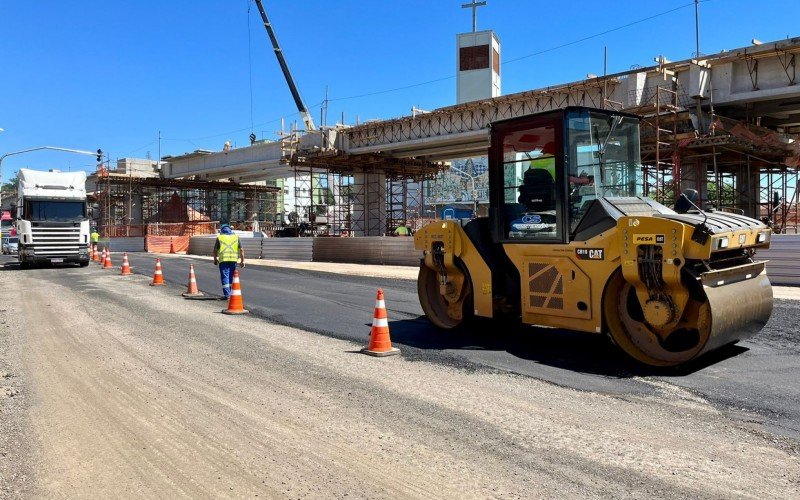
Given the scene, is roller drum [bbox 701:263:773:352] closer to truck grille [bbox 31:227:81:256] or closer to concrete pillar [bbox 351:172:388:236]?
truck grille [bbox 31:227:81:256]

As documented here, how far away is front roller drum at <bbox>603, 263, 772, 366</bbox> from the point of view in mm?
6164

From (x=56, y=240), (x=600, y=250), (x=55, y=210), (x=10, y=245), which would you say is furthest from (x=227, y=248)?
(x=10, y=245)

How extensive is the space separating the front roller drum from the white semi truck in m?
22.7

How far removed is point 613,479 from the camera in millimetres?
3928

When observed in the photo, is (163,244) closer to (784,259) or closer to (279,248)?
(279,248)

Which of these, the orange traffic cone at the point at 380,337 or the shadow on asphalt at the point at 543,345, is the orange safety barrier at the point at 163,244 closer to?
the shadow on asphalt at the point at 543,345

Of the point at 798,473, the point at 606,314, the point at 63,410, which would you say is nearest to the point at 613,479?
the point at 798,473

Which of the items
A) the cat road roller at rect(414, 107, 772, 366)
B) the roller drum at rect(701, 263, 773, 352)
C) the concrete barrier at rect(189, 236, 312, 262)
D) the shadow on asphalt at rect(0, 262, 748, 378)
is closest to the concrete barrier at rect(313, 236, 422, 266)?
the concrete barrier at rect(189, 236, 312, 262)

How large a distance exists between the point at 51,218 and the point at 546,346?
2170 centimetres

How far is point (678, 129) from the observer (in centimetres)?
2509

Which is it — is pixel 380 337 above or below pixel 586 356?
above

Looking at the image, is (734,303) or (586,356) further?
(586,356)

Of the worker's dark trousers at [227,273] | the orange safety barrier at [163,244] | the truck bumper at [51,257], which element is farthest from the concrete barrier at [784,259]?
the orange safety barrier at [163,244]

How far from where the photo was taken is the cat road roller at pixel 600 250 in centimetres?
625
